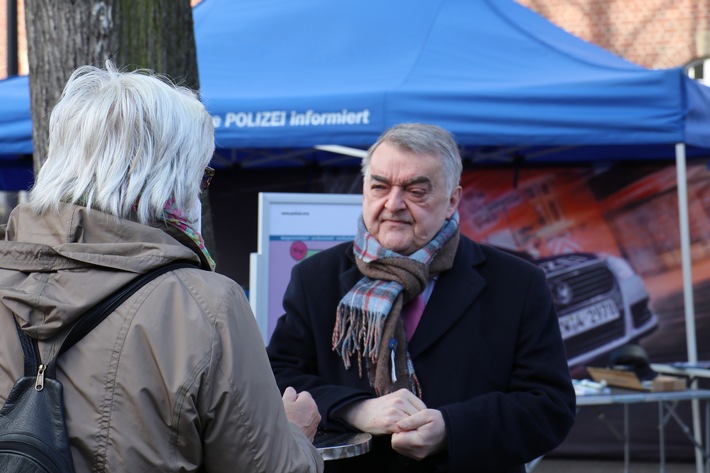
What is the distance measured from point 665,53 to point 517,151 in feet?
15.7

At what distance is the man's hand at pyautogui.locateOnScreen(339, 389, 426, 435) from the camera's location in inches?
92.5

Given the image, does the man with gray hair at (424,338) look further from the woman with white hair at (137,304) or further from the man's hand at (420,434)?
the woman with white hair at (137,304)

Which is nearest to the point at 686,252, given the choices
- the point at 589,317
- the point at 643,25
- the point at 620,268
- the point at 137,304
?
the point at 620,268

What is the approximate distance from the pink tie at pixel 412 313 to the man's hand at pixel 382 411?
23 cm

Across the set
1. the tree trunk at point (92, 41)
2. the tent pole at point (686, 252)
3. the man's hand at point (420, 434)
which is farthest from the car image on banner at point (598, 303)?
the man's hand at point (420, 434)

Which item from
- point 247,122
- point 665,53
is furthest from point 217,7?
point 665,53

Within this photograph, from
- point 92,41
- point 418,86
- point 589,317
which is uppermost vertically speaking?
point 92,41

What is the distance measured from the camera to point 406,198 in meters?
2.62

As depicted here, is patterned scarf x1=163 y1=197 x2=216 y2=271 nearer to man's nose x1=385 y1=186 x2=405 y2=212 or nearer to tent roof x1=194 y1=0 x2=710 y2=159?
man's nose x1=385 y1=186 x2=405 y2=212

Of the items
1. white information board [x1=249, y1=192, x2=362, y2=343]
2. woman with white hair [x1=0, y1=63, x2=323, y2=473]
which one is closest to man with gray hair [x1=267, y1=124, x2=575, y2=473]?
woman with white hair [x1=0, y1=63, x2=323, y2=473]

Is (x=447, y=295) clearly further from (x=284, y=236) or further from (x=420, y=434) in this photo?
(x=284, y=236)

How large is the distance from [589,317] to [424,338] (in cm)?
484

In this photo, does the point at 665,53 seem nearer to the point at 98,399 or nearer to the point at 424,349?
the point at 424,349

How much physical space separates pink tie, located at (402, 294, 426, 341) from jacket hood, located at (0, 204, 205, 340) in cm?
109
